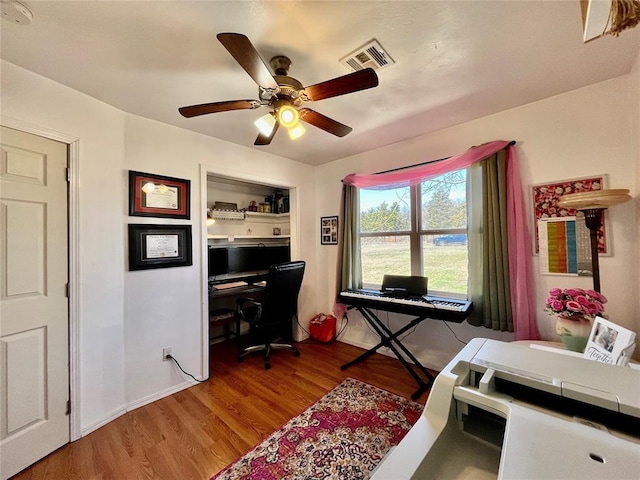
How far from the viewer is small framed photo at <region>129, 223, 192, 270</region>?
6.72 feet

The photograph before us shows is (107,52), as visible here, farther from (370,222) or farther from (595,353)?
(595,353)

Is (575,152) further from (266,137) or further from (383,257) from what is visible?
(266,137)

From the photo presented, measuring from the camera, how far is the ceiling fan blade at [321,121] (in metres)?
1.63

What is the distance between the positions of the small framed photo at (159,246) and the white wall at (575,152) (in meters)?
2.47

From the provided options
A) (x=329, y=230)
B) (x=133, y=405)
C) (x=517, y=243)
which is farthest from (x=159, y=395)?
(x=517, y=243)

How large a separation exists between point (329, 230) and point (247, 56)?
2.48 m

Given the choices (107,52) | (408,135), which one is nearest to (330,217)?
(408,135)

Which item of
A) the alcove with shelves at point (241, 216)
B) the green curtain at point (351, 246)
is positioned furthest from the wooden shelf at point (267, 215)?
the green curtain at point (351, 246)

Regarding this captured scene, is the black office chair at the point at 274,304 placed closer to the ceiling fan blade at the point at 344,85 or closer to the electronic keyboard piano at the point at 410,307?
the electronic keyboard piano at the point at 410,307

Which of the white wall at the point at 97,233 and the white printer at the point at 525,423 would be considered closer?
the white printer at the point at 525,423

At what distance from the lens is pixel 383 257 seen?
300 cm

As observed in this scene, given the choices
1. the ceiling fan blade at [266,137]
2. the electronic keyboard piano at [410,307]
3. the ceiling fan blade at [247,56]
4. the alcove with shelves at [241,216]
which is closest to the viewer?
the ceiling fan blade at [247,56]

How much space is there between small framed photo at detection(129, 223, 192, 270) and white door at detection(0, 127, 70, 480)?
16.1 inches

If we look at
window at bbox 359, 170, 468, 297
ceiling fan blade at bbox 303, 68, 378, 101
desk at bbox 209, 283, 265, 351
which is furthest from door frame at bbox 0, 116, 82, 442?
window at bbox 359, 170, 468, 297
